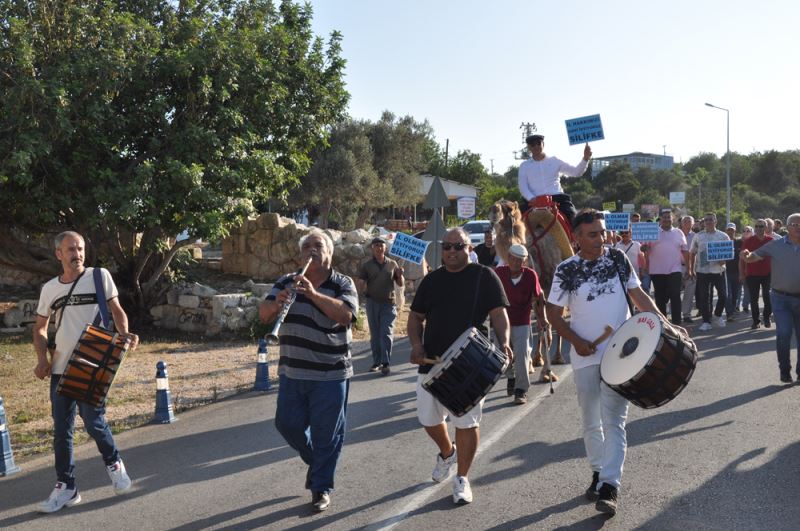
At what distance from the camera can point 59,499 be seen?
17.5 feet

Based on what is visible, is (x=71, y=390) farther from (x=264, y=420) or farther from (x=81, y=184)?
(x=81, y=184)

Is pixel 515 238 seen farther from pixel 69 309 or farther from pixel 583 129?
pixel 69 309

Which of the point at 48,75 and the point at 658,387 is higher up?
the point at 48,75

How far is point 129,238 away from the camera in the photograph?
15.3 metres

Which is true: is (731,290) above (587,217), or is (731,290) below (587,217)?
below

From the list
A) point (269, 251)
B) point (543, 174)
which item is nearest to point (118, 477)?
point (543, 174)

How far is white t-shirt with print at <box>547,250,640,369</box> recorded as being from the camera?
5.01 m

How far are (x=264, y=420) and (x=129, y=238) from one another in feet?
28.6

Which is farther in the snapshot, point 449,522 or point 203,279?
point 203,279

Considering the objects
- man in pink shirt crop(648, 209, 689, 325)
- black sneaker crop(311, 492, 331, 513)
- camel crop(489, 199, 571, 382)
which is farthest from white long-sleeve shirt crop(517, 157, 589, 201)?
black sneaker crop(311, 492, 331, 513)

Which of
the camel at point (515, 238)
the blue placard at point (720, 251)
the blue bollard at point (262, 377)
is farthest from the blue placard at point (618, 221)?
the blue bollard at point (262, 377)

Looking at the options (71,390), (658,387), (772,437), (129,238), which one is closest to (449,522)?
(658,387)

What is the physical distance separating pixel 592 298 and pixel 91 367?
358 centimetres

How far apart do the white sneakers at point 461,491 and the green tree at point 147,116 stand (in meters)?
8.27
